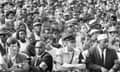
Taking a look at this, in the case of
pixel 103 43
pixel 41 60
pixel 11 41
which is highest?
pixel 103 43

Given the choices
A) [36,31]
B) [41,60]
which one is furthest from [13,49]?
[36,31]

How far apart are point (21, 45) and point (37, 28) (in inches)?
146

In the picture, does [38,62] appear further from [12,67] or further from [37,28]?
[37,28]

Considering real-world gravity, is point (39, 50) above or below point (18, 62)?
above

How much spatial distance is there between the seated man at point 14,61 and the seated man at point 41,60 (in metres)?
0.27

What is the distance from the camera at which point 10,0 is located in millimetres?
30578

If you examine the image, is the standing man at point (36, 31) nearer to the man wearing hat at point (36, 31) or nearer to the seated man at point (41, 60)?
the man wearing hat at point (36, 31)

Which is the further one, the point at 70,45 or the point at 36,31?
the point at 36,31

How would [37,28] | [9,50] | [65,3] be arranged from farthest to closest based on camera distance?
[65,3], [37,28], [9,50]

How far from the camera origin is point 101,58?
14281 millimetres

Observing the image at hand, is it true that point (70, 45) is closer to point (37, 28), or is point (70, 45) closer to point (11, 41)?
point (11, 41)

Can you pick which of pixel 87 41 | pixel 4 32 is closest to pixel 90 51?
pixel 87 41

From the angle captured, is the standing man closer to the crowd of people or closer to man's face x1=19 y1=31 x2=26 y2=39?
the crowd of people

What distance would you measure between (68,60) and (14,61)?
140cm
